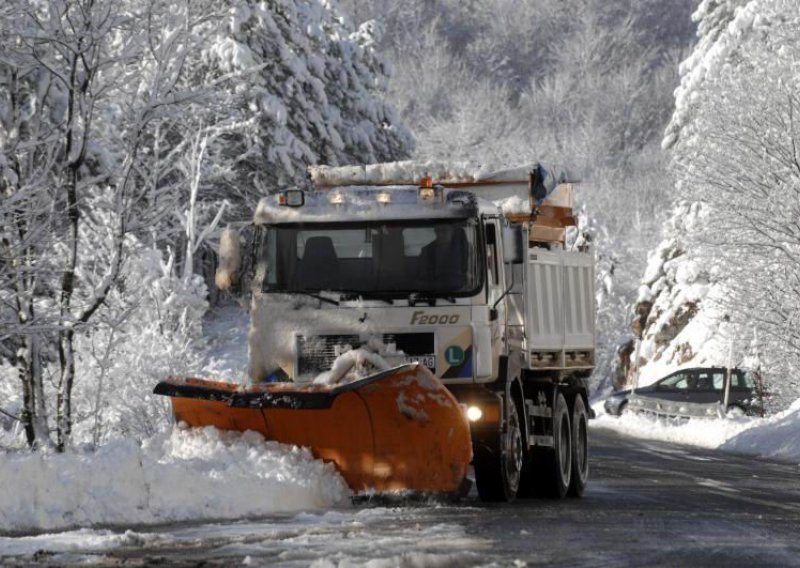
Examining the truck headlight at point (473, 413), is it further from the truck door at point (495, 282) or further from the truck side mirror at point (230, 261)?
the truck side mirror at point (230, 261)

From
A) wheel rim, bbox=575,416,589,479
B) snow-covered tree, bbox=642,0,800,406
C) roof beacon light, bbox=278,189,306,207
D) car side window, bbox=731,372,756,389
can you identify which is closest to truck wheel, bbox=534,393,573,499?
wheel rim, bbox=575,416,589,479

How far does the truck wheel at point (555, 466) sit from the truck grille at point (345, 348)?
2.61 m

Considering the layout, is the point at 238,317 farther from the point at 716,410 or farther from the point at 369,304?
the point at 369,304

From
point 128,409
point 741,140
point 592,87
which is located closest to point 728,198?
point 741,140

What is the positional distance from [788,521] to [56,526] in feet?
19.0

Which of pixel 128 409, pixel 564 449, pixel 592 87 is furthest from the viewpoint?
pixel 592 87

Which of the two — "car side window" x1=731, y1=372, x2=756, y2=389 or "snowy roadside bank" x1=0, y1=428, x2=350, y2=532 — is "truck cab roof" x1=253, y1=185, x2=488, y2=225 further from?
"car side window" x1=731, y1=372, x2=756, y2=389

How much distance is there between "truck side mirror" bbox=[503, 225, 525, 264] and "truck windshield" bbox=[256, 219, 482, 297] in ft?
0.83

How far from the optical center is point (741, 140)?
34.8 metres

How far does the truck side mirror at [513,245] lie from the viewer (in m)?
14.4

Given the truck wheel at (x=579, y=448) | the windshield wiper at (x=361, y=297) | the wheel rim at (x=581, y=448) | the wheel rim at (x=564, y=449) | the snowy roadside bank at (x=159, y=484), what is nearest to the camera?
the snowy roadside bank at (x=159, y=484)

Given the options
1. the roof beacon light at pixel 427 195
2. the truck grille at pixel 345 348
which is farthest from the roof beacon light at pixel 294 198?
the truck grille at pixel 345 348

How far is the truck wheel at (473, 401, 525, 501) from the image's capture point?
14531mm

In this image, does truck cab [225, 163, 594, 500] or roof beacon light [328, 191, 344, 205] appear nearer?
truck cab [225, 163, 594, 500]
